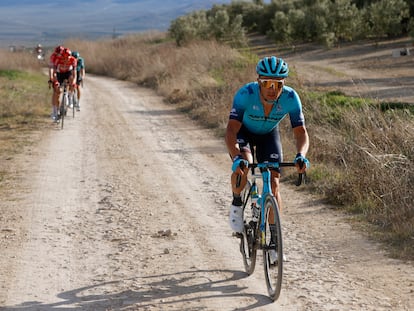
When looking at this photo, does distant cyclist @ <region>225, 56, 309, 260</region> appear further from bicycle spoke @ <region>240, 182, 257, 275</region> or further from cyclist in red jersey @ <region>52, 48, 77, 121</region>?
cyclist in red jersey @ <region>52, 48, 77, 121</region>

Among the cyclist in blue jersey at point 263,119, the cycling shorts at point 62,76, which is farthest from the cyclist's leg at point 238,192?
the cycling shorts at point 62,76

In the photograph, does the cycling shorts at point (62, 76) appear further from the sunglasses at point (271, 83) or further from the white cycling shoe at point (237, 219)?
the sunglasses at point (271, 83)

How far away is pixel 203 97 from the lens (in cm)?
1994

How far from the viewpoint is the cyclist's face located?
5.68 m

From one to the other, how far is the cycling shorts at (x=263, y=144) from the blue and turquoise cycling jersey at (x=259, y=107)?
0.52 feet

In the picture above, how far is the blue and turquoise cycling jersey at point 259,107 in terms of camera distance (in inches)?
230

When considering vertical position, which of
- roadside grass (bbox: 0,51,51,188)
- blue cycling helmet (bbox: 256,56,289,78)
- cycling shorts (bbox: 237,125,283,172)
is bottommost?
roadside grass (bbox: 0,51,51,188)

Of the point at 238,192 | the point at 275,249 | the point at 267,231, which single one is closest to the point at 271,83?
the point at 238,192

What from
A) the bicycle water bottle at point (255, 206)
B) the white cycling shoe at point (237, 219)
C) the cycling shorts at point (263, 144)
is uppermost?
the cycling shorts at point (263, 144)

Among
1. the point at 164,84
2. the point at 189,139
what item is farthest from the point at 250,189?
the point at 164,84

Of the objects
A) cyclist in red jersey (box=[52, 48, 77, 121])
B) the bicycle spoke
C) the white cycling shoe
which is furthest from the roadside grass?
the white cycling shoe

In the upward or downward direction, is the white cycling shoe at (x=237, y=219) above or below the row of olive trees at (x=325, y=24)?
below

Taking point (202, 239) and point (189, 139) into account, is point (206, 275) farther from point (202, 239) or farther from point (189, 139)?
point (189, 139)

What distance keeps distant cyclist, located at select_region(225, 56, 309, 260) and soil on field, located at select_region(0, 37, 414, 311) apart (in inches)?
31.0
